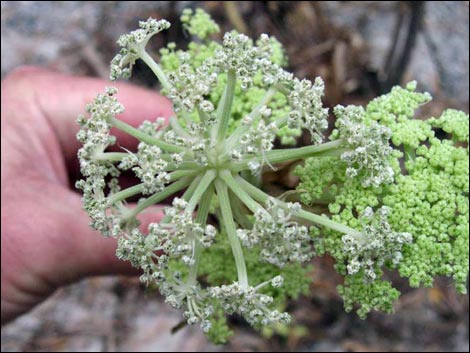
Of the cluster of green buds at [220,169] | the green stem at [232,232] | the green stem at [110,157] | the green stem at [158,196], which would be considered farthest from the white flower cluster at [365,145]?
the green stem at [110,157]

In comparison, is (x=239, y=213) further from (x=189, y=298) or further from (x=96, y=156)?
(x=96, y=156)

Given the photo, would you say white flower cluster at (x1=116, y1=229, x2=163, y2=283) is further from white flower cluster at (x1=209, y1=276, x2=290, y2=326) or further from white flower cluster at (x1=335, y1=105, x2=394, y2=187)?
white flower cluster at (x1=335, y1=105, x2=394, y2=187)

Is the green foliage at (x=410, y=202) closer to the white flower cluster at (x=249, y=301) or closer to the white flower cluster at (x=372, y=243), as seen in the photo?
the white flower cluster at (x=372, y=243)

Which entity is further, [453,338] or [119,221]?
[453,338]

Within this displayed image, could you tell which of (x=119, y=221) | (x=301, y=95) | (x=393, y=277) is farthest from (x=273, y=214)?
(x=393, y=277)

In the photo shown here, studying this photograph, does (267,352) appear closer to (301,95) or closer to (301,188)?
(301,188)

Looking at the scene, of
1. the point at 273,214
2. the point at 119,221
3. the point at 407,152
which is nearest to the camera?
the point at 273,214

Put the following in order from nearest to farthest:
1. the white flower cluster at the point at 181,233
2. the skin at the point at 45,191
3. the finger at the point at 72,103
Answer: the white flower cluster at the point at 181,233, the skin at the point at 45,191, the finger at the point at 72,103
